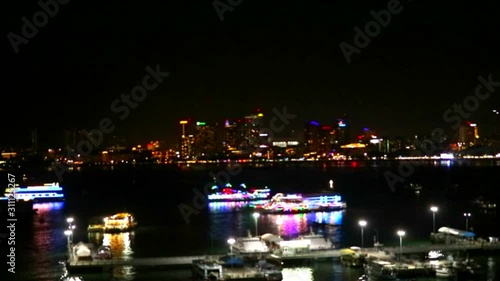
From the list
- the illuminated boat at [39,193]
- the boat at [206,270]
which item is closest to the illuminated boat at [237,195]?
the illuminated boat at [39,193]

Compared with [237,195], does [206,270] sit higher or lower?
lower

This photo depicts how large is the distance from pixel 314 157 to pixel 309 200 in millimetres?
44739

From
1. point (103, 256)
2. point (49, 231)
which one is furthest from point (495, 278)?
point (49, 231)

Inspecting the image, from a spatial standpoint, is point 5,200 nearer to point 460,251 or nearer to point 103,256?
point 103,256

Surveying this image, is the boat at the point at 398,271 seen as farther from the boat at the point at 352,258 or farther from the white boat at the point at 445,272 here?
the boat at the point at 352,258

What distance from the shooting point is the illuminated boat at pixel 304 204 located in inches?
599

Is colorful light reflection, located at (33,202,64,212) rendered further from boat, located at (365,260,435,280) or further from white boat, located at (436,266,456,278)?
white boat, located at (436,266,456,278)

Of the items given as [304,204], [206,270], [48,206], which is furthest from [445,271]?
[48,206]

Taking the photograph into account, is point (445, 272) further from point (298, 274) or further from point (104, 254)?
point (104, 254)

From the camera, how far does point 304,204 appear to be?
50.7 ft

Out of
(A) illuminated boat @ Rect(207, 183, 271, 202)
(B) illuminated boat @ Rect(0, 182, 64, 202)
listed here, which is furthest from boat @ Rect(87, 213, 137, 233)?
(B) illuminated boat @ Rect(0, 182, 64, 202)

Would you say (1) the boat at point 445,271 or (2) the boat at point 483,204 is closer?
(1) the boat at point 445,271

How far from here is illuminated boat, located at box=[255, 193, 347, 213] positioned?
49.9 ft

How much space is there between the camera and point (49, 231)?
1191 cm
